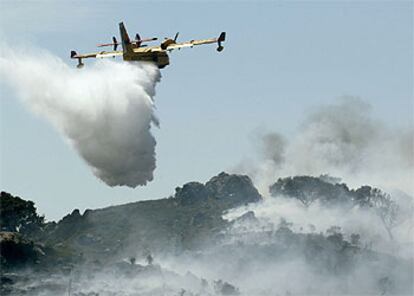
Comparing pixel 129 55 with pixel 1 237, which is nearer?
pixel 129 55

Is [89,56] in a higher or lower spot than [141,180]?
higher

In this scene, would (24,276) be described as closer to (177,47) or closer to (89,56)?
(89,56)

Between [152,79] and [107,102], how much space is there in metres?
6.69

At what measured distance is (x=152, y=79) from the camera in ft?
442

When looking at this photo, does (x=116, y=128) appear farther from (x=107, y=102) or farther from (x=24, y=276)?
(x=24, y=276)

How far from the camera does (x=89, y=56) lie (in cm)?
14362

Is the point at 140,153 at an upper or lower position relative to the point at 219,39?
lower

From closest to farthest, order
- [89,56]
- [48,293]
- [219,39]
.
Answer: [219,39] < [89,56] < [48,293]

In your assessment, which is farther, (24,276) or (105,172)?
(24,276)

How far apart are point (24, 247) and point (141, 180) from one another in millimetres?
76632

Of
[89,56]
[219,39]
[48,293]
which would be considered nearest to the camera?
[219,39]

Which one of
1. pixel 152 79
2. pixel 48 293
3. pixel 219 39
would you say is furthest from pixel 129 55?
pixel 48 293

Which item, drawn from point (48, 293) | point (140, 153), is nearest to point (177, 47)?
point (140, 153)

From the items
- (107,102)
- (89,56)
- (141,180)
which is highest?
(89,56)
